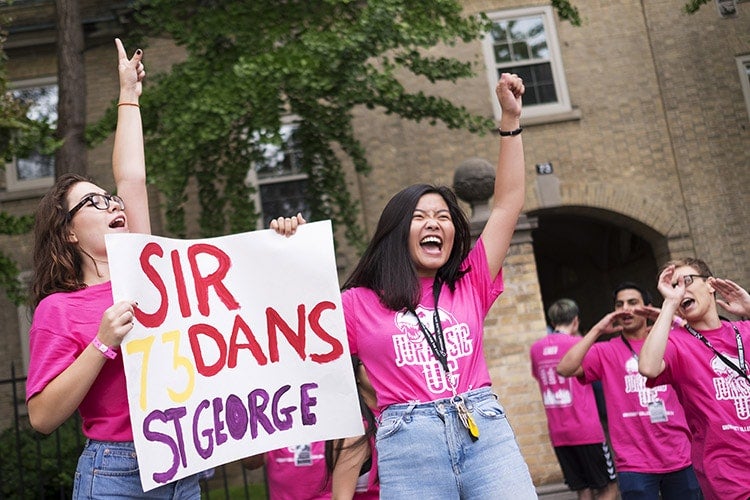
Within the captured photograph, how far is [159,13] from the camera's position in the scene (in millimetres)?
11211

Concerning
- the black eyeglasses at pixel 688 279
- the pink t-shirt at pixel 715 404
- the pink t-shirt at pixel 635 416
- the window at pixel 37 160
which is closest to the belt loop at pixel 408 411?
the pink t-shirt at pixel 715 404

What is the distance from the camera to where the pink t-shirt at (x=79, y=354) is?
271cm

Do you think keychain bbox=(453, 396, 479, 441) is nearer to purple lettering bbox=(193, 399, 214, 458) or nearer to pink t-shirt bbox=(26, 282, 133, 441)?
purple lettering bbox=(193, 399, 214, 458)

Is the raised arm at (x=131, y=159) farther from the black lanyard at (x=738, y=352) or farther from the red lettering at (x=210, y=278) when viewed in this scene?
the black lanyard at (x=738, y=352)

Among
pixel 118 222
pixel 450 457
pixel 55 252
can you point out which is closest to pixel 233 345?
pixel 118 222

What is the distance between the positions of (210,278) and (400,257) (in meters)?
0.73

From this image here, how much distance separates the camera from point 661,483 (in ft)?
19.0

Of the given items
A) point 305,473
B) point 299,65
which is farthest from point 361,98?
point 305,473

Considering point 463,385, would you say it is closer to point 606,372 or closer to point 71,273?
point 71,273

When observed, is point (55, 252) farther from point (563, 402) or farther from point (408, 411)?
point (563, 402)

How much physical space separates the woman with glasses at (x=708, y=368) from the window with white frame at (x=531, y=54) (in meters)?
10.9

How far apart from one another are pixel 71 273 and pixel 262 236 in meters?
0.78

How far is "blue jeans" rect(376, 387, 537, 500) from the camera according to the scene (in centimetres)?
284

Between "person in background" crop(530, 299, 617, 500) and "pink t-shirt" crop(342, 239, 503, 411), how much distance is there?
4.61 meters
